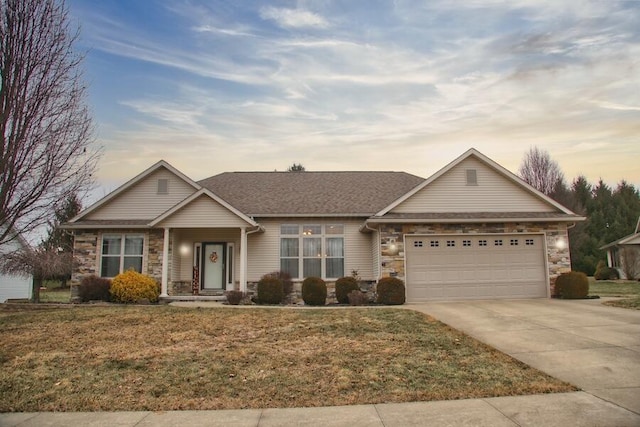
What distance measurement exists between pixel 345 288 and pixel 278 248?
10.8 feet

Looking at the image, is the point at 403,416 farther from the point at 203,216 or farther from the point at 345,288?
the point at 203,216

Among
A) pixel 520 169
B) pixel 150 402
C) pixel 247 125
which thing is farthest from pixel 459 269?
pixel 520 169

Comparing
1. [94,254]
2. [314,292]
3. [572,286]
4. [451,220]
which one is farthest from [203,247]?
[572,286]

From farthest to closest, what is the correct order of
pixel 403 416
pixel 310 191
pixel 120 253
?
pixel 310 191, pixel 120 253, pixel 403 416

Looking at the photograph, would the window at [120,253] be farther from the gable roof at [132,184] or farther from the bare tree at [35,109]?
the bare tree at [35,109]

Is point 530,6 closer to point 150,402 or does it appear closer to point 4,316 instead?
point 150,402

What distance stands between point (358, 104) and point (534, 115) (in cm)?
689

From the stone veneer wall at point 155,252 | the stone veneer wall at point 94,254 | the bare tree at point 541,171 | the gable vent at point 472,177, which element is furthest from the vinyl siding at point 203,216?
the bare tree at point 541,171

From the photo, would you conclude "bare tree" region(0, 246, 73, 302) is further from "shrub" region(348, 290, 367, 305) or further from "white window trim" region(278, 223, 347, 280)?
"shrub" region(348, 290, 367, 305)

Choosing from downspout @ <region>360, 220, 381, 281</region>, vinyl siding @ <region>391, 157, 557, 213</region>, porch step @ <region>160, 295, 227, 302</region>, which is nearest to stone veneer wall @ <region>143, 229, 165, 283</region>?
porch step @ <region>160, 295, 227, 302</region>

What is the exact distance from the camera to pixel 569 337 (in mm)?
8211

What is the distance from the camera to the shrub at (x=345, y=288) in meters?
15.4

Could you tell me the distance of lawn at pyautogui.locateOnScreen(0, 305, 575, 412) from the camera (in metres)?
5.50

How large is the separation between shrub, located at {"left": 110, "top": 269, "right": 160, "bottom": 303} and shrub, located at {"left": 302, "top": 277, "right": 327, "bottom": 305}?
212 inches
